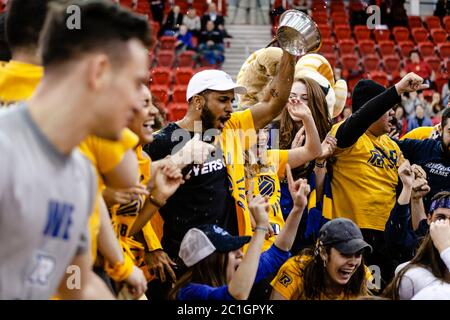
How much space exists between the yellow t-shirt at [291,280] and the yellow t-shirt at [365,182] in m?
Answer: 0.76

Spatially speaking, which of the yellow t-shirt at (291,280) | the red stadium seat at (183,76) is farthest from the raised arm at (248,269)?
the red stadium seat at (183,76)

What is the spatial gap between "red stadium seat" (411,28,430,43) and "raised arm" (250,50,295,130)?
39.3 ft

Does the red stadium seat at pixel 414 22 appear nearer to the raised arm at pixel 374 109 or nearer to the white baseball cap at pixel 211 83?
the raised arm at pixel 374 109

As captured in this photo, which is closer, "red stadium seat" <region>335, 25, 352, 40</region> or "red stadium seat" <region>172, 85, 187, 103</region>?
"red stadium seat" <region>172, 85, 187, 103</region>

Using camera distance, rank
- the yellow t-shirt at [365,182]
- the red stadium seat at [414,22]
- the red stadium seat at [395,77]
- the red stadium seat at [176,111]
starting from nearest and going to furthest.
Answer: the yellow t-shirt at [365,182] < the red stadium seat at [176,111] < the red stadium seat at [395,77] < the red stadium seat at [414,22]

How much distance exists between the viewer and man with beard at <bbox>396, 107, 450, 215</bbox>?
4797mm

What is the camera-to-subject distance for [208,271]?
3.44 metres

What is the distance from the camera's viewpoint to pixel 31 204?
1.77 metres

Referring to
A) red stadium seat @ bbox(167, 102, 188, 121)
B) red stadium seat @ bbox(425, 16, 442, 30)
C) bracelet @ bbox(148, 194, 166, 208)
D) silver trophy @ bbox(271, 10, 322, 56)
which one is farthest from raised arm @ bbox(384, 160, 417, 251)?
red stadium seat @ bbox(425, 16, 442, 30)

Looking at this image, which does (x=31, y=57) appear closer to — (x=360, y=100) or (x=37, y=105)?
(x=37, y=105)

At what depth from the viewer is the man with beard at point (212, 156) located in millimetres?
3854

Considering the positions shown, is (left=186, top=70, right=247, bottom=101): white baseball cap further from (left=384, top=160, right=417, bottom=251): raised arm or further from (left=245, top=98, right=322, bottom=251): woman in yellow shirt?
(left=384, top=160, right=417, bottom=251): raised arm

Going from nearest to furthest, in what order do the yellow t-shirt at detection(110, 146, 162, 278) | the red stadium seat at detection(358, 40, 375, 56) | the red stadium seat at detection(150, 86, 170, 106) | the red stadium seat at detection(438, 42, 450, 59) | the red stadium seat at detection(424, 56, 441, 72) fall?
1. the yellow t-shirt at detection(110, 146, 162, 278)
2. the red stadium seat at detection(150, 86, 170, 106)
3. the red stadium seat at detection(424, 56, 441, 72)
4. the red stadium seat at detection(438, 42, 450, 59)
5. the red stadium seat at detection(358, 40, 375, 56)
